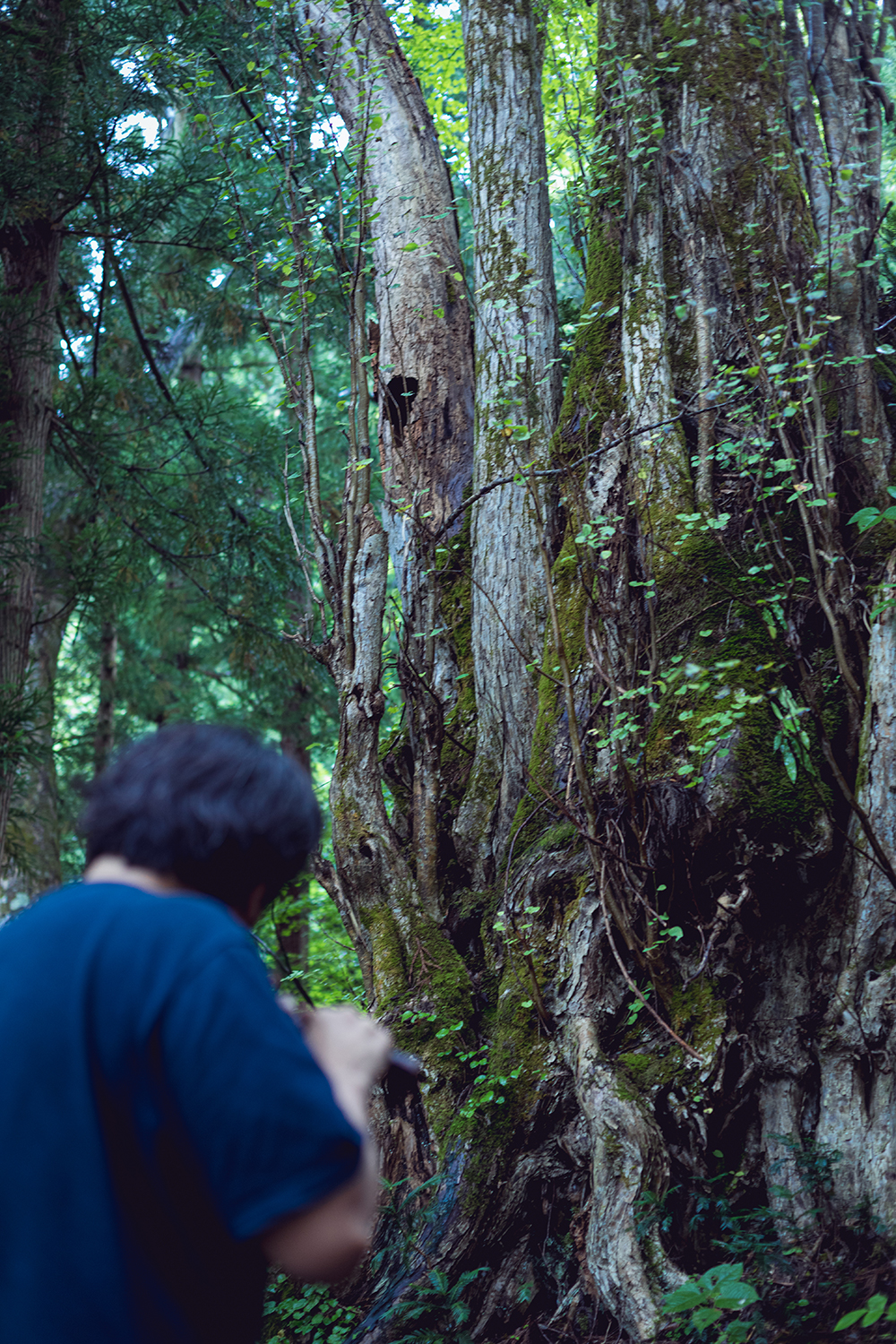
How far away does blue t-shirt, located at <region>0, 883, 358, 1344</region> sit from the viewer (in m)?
1.06

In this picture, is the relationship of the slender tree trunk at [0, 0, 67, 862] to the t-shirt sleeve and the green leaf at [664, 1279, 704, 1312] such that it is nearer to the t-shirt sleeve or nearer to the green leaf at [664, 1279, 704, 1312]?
the green leaf at [664, 1279, 704, 1312]

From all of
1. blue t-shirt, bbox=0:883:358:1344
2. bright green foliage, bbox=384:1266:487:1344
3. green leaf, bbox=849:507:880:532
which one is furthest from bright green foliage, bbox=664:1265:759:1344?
green leaf, bbox=849:507:880:532

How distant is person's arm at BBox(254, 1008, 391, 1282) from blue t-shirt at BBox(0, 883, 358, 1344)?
0.11 ft

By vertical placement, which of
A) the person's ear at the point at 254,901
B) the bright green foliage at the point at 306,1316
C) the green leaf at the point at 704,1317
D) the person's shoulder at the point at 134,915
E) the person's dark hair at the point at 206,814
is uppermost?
the person's dark hair at the point at 206,814

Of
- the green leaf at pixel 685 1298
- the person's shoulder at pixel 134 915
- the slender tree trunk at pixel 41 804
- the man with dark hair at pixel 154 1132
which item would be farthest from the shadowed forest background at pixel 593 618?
the person's shoulder at pixel 134 915

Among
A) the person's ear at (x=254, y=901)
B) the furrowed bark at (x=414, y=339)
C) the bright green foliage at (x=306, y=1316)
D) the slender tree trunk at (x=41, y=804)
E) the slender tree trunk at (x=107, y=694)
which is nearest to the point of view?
the person's ear at (x=254, y=901)

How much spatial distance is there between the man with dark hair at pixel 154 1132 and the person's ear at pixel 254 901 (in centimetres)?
14

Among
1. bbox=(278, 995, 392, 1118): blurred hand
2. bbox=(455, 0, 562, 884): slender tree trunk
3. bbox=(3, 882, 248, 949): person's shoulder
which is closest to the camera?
bbox=(3, 882, 248, 949): person's shoulder

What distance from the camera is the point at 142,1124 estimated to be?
1117mm

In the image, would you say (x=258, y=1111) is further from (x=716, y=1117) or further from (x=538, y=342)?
(x=538, y=342)

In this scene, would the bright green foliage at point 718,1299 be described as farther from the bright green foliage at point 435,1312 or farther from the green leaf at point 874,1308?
the bright green foliage at point 435,1312

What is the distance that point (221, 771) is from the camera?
1375 millimetres

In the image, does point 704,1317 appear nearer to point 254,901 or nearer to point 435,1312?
point 435,1312

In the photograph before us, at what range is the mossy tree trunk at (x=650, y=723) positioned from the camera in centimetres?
346
